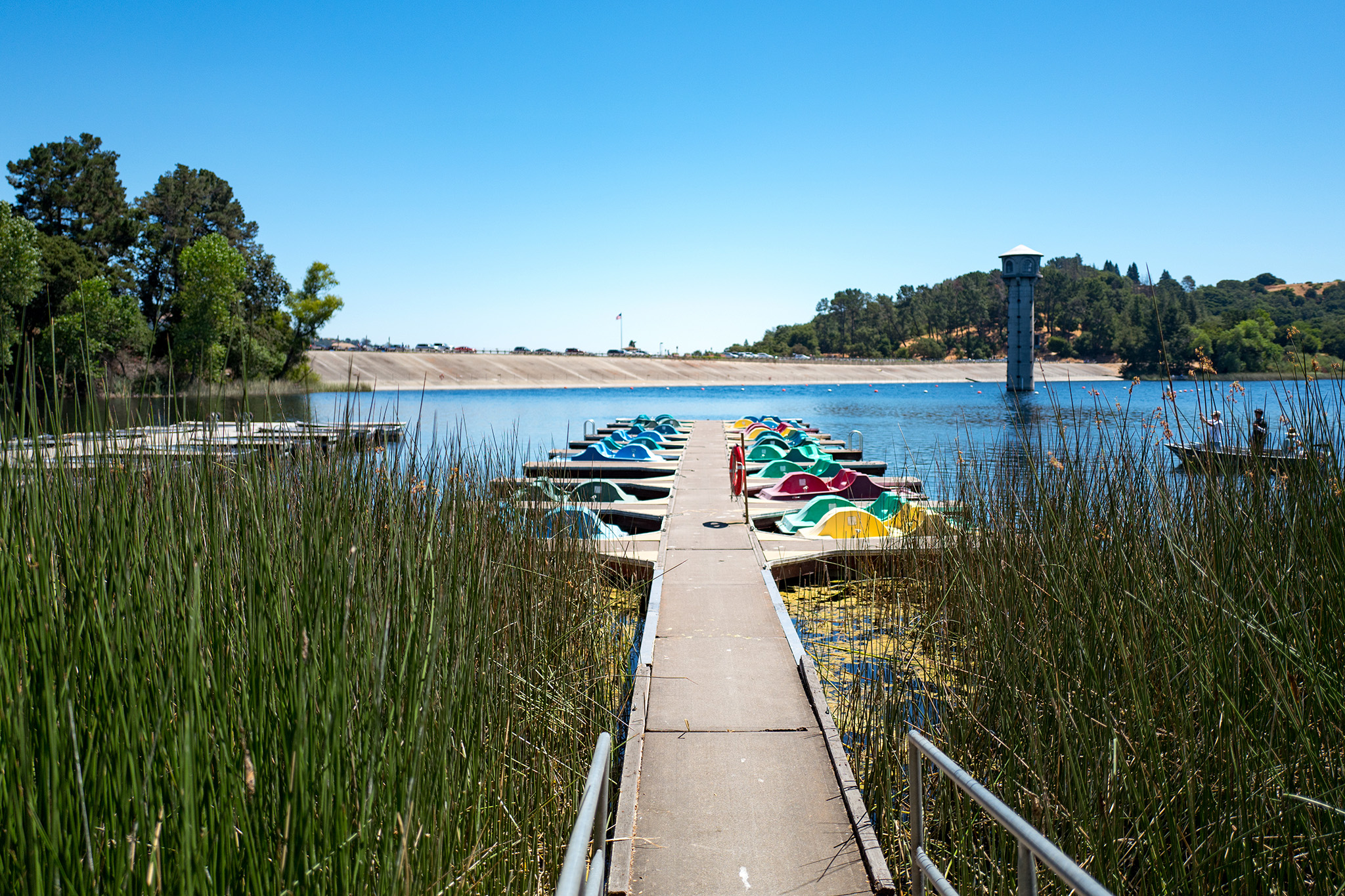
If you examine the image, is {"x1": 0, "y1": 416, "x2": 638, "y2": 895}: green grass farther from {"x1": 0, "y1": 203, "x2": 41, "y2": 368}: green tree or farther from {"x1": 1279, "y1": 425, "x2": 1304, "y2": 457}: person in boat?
{"x1": 0, "y1": 203, "x2": 41, "y2": 368}: green tree

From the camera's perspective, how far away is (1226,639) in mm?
2400

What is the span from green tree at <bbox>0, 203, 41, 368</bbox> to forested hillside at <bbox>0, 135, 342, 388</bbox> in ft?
0.16

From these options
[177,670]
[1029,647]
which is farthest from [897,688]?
[177,670]

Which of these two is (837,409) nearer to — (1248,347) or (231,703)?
(1248,347)

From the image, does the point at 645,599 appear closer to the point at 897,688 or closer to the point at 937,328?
the point at 897,688

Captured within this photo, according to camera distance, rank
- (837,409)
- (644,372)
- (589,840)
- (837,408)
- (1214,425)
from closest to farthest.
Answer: (589,840)
(1214,425)
(837,409)
(837,408)
(644,372)

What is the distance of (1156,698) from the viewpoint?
269 centimetres

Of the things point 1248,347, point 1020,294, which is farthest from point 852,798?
point 1020,294

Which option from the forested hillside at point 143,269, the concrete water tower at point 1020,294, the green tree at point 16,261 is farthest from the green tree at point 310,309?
the concrete water tower at point 1020,294

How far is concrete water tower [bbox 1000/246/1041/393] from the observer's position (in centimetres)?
4362

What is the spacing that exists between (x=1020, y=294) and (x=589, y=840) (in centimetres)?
4739

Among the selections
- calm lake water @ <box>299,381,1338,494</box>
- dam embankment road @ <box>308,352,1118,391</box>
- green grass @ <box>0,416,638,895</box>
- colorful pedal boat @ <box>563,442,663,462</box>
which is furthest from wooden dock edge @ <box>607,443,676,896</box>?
dam embankment road @ <box>308,352,1118,391</box>

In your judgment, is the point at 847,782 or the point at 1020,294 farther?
the point at 1020,294

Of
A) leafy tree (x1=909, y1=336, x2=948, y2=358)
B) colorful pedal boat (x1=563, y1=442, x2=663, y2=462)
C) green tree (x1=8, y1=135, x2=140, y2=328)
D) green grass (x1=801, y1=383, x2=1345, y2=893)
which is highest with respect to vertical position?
green tree (x1=8, y1=135, x2=140, y2=328)
